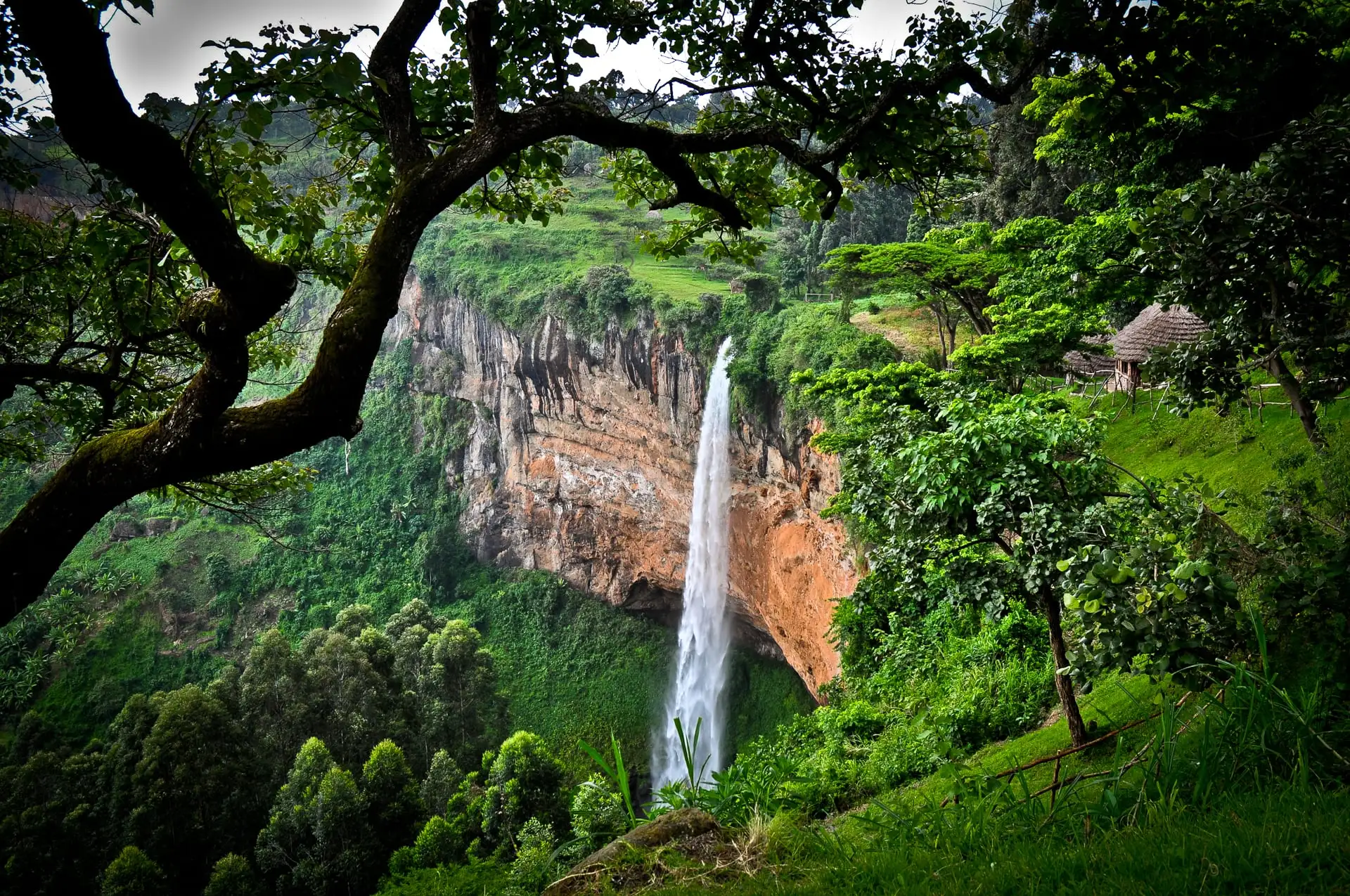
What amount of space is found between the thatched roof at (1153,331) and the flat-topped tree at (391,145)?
27.9ft

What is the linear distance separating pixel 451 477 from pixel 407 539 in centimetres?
337

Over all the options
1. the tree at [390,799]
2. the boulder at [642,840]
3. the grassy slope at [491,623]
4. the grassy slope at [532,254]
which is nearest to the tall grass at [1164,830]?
the boulder at [642,840]

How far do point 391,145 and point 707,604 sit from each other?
2187cm

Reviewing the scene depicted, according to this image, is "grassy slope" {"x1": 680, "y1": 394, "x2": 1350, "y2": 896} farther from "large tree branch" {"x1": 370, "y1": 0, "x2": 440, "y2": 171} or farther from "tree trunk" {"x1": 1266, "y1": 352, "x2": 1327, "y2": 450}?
"large tree branch" {"x1": 370, "y1": 0, "x2": 440, "y2": 171}

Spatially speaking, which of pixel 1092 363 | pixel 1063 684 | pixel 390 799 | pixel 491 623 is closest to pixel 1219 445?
pixel 1063 684

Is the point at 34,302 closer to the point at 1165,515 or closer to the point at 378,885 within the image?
the point at 1165,515

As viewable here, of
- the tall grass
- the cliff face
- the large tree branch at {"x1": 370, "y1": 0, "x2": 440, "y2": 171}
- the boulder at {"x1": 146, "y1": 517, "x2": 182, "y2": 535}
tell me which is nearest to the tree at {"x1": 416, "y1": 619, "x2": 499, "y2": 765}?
the cliff face

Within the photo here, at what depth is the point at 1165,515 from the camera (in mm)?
2898

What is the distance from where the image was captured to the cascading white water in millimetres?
21734

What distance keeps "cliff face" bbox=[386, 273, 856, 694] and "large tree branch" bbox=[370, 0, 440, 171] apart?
1499 cm

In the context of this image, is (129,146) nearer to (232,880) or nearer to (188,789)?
(232,880)

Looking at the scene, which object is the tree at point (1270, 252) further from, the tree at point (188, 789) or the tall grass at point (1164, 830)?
the tree at point (188, 789)

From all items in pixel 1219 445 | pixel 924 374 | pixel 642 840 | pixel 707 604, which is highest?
pixel 924 374

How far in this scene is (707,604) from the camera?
23844 mm
